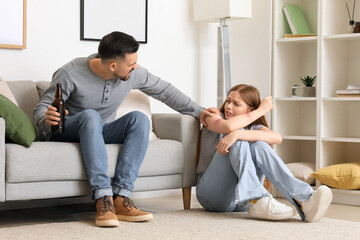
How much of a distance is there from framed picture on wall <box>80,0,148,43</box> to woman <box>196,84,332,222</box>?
1.15 m

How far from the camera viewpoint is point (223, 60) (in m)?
4.69

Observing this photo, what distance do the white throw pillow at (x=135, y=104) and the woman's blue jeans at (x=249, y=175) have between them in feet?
2.13

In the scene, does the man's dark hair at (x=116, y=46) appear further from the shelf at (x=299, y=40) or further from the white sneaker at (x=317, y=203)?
the shelf at (x=299, y=40)

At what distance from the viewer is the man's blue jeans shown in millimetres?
3072

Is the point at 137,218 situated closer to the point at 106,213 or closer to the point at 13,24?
the point at 106,213

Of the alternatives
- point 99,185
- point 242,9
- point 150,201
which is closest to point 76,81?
point 99,185

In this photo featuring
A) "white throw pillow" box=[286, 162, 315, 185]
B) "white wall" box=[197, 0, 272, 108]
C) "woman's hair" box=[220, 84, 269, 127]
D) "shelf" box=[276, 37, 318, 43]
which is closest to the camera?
"woman's hair" box=[220, 84, 269, 127]

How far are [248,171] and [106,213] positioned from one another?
2.33 feet

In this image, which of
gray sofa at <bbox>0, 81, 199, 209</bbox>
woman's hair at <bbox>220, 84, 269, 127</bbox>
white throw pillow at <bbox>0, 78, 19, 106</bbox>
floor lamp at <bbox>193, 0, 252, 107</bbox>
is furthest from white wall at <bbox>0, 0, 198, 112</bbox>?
woman's hair at <bbox>220, 84, 269, 127</bbox>

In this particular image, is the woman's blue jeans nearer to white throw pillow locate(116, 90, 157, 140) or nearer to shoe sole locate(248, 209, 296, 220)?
shoe sole locate(248, 209, 296, 220)

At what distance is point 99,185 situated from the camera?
3.06 m

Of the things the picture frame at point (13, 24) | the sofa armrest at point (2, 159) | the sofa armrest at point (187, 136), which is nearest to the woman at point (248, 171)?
the sofa armrest at point (187, 136)

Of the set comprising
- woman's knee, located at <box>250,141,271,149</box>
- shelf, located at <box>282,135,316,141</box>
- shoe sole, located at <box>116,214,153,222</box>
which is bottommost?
shoe sole, located at <box>116,214,153,222</box>

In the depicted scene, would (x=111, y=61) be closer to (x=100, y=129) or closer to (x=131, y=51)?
(x=131, y=51)
